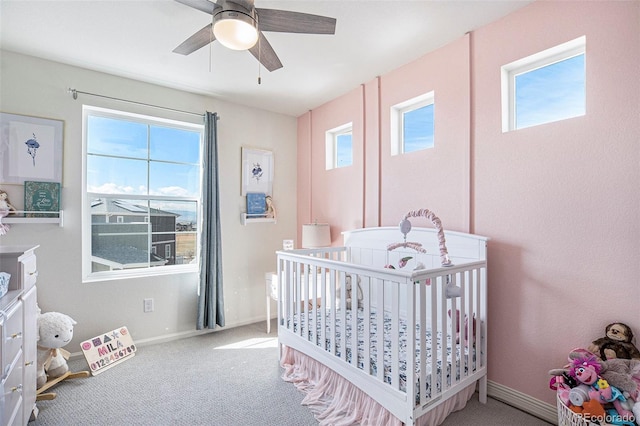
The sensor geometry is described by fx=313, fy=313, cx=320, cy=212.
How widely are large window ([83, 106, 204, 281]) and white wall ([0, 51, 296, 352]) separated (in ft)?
0.39

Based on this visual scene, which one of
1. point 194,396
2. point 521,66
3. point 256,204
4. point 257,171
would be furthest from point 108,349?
point 521,66

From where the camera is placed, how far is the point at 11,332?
1.38m

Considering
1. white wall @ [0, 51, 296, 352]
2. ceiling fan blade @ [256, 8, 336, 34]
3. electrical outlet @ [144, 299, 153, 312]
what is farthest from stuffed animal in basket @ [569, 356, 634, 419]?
electrical outlet @ [144, 299, 153, 312]

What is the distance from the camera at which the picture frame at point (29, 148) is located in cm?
229

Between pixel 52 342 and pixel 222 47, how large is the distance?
2.38 metres

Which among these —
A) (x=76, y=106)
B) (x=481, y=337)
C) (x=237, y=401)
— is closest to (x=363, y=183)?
(x=481, y=337)

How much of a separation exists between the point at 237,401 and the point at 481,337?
158 cm

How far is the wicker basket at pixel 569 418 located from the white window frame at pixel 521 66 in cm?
152

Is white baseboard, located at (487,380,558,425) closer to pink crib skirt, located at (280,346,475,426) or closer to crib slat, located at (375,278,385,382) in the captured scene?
pink crib skirt, located at (280,346,475,426)

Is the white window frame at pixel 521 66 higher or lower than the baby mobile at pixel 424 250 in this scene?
higher

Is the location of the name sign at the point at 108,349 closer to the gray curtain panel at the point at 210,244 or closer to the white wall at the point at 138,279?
the white wall at the point at 138,279

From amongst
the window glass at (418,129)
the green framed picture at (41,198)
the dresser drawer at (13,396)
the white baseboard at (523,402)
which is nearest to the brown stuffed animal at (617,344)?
the white baseboard at (523,402)

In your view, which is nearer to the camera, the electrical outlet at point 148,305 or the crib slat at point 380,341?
the crib slat at point 380,341

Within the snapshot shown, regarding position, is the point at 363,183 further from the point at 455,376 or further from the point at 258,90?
the point at 455,376
